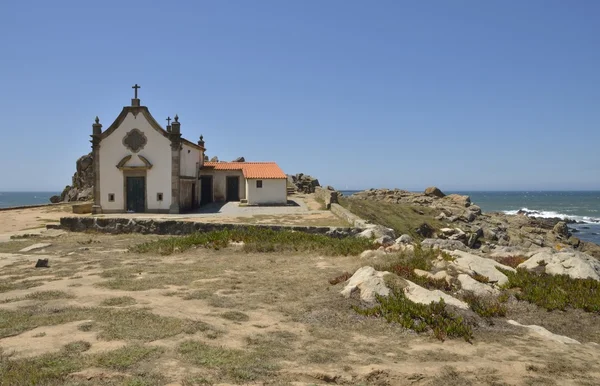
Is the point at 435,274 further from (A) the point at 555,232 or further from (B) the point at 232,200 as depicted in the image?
(A) the point at 555,232

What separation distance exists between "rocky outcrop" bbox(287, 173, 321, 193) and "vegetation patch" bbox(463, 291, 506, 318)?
1688 inches

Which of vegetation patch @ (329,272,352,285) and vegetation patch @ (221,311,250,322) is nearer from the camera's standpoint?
vegetation patch @ (221,311,250,322)

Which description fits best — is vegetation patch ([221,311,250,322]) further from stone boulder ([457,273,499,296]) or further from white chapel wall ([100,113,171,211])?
white chapel wall ([100,113,171,211])

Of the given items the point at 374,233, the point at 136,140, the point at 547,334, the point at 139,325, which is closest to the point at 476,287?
the point at 547,334

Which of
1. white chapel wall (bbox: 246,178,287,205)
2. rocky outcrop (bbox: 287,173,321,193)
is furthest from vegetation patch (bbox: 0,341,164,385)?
rocky outcrop (bbox: 287,173,321,193)

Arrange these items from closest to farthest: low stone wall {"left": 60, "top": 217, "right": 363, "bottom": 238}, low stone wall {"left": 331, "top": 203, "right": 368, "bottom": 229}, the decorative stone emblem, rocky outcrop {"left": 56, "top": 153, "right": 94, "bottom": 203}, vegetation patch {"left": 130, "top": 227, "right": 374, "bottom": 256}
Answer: vegetation patch {"left": 130, "top": 227, "right": 374, "bottom": 256} → low stone wall {"left": 60, "top": 217, "right": 363, "bottom": 238} → low stone wall {"left": 331, "top": 203, "right": 368, "bottom": 229} → the decorative stone emblem → rocky outcrop {"left": 56, "top": 153, "right": 94, "bottom": 203}

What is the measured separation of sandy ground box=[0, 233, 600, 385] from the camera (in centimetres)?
534

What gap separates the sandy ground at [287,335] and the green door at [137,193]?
1913cm

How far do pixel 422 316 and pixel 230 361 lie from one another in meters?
3.43

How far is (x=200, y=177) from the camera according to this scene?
3722cm

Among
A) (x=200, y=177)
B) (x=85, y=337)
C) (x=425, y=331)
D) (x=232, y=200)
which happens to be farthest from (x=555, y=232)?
(x=85, y=337)

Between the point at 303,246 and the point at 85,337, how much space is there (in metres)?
8.90

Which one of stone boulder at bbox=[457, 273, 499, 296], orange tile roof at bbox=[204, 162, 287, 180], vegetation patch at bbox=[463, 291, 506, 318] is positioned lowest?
vegetation patch at bbox=[463, 291, 506, 318]

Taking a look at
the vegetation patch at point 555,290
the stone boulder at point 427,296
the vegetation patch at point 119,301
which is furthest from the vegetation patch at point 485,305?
the vegetation patch at point 119,301
